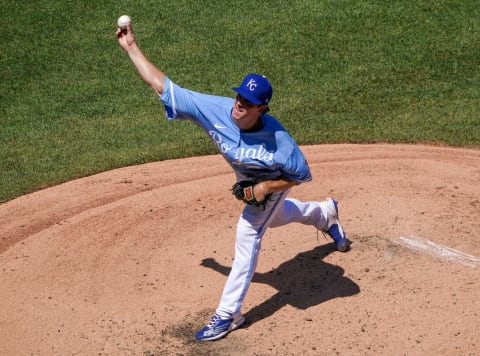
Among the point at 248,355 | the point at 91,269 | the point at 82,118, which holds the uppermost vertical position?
the point at 82,118

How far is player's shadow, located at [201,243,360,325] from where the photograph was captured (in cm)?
708

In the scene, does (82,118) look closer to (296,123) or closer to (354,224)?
(296,123)

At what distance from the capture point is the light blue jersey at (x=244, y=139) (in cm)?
629

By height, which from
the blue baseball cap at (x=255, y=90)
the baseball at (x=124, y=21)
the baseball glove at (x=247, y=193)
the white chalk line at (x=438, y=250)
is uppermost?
the baseball at (x=124, y=21)

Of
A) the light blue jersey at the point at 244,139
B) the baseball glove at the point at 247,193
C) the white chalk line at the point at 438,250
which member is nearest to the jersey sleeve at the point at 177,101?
the light blue jersey at the point at 244,139

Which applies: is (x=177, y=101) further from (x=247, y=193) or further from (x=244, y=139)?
(x=247, y=193)

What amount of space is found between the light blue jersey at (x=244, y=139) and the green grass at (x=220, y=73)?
353cm

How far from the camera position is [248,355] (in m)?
6.42

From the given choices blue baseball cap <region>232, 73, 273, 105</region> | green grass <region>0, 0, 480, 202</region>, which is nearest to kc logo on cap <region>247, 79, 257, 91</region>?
blue baseball cap <region>232, 73, 273, 105</region>

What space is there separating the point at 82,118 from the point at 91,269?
3.77 meters

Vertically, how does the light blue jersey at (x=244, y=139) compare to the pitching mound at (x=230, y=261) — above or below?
above

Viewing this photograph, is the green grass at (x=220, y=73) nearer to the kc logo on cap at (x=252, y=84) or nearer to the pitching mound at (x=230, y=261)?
the pitching mound at (x=230, y=261)

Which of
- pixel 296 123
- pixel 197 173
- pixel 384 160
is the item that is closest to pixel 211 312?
pixel 197 173

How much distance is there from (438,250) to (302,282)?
1.30 m
